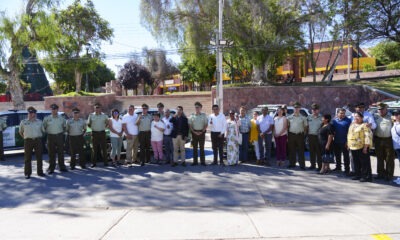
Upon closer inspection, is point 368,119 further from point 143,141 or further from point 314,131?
point 143,141

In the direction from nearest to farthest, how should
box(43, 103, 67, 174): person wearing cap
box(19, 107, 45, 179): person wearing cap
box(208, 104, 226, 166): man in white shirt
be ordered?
box(19, 107, 45, 179): person wearing cap, box(43, 103, 67, 174): person wearing cap, box(208, 104, 226, 166): man in white shirt

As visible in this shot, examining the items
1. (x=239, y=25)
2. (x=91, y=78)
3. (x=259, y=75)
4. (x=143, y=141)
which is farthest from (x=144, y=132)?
(x=91, y=78)

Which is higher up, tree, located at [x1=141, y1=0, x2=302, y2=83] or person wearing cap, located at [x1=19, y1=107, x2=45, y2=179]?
tree, located at [x1=141, y1=0, x2=302, y2=83]

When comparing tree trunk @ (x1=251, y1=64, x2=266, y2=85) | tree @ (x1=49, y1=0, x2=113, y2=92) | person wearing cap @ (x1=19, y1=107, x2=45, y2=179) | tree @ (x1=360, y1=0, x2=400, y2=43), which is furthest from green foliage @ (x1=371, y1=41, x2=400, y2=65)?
person wearing cap @ (x1=19, y1=107, x2=45, y2=179)

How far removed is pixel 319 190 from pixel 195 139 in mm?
3884

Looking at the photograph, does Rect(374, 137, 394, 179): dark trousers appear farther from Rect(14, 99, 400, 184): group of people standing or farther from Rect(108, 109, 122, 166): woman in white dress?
Rect(108, 109, 122, 166): woman in white dress

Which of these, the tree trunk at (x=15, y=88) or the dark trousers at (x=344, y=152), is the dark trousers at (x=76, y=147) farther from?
the tree trunk at (x=15, y=88)

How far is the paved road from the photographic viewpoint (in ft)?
16.1

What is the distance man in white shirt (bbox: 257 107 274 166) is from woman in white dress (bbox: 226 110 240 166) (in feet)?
2.14

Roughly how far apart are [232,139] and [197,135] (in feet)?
3.24

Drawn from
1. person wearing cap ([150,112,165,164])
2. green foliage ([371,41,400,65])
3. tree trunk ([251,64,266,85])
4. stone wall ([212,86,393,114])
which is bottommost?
person wearing cap ([150,112,165,164])

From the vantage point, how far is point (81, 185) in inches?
314

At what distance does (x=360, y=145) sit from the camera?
25.2ft

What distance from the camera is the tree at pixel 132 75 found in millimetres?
43844
